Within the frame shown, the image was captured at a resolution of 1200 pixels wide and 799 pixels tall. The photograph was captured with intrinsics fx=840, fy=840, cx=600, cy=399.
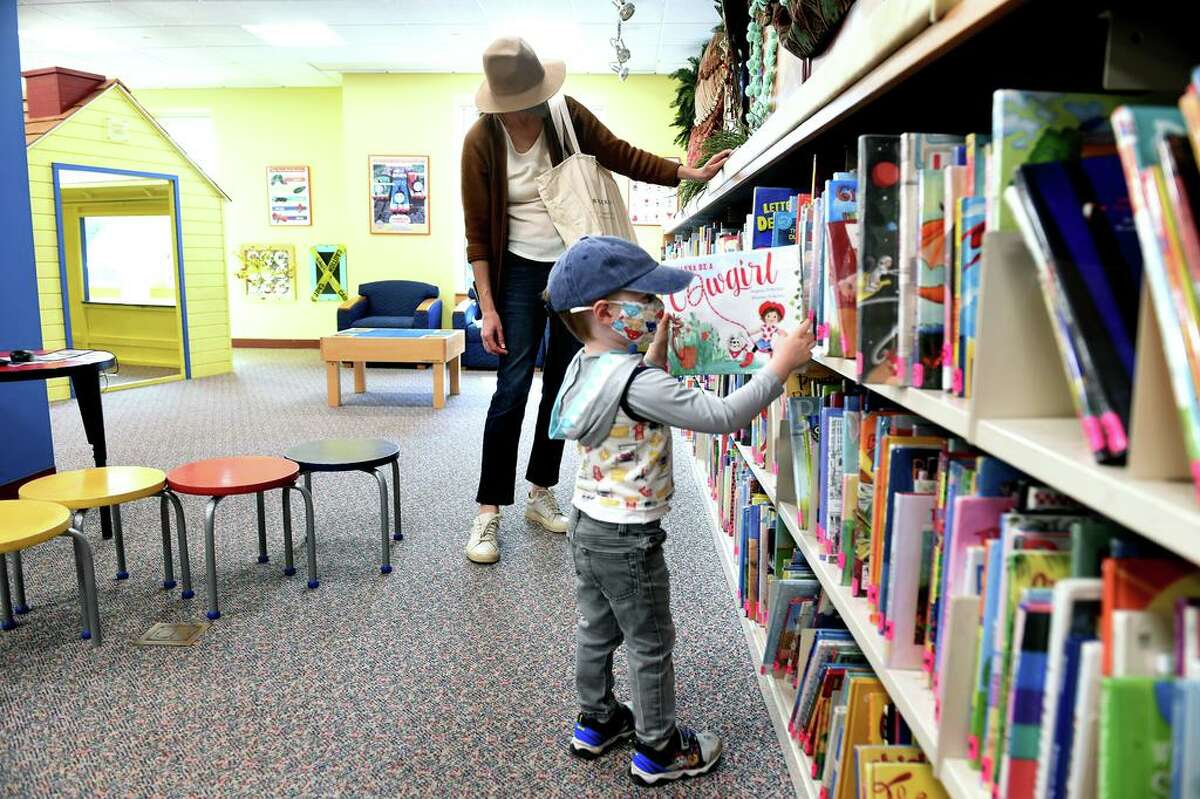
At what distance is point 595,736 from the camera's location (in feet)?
4.83

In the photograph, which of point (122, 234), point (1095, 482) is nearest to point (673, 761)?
point (1095, 482)

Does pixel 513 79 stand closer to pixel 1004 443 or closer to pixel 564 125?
pixel 564 125

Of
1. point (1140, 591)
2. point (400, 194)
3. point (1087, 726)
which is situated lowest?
point (1087, 726)

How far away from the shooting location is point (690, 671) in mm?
1772

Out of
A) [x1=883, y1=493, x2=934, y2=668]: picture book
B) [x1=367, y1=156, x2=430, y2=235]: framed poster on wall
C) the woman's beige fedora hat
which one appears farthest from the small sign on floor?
[x1=367, y1=156, x2=430, y2=235]: framed poster on wall

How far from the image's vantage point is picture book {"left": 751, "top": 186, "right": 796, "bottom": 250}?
5.76ft

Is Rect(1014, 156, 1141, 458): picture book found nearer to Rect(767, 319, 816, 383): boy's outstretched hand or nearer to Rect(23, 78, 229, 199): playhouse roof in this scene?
Rect(767, 319, 816, 383): boy's outstretched hand

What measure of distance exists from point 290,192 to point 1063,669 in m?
9.06

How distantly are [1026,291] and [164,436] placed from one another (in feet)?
14.3

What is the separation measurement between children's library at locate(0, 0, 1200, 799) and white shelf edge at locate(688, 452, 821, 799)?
0.06 feet

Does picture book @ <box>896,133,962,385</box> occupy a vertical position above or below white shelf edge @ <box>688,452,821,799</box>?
above

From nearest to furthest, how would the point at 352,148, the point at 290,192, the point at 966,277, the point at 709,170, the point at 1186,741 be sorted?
the point at 1186,741, the point at 966,277, the point at 709,170, the point at 352,148, the point at 290,192

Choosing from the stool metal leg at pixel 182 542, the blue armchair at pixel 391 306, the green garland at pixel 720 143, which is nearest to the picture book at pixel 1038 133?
the green garland at pixel 720 143

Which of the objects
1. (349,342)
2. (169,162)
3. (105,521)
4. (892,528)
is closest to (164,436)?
(349,342)
